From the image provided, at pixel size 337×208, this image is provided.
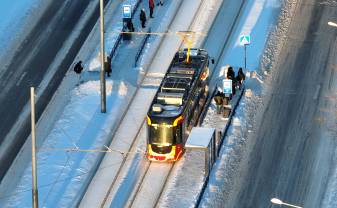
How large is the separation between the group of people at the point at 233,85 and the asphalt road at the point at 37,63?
11.2 metres

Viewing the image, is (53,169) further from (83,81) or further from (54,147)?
(83,81)

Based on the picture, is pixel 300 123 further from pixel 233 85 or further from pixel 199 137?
pixel 199 137

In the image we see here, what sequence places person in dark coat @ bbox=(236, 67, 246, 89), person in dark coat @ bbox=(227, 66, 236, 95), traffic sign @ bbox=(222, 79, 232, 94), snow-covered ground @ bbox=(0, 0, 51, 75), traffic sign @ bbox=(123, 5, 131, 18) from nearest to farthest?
traffic sign @ bbox=(222, 79, 232, 94) → person in dark coat @ bbox=(227, 66, 236, 95) → person in dark coat @ bbox=(236, 67, 246, 89) → traffic sign @ bbox=(123, 5, 131, 18) → snow-covered ground @ bbox=(0, 0, 51, 75)

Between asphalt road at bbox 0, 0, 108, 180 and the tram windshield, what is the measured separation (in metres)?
8.82

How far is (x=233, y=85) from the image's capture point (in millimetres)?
68812

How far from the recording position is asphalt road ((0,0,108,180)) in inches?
2662

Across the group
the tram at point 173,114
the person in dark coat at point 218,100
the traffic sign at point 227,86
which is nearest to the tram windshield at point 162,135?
the tram at point 173,114

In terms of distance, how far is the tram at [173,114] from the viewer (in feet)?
202

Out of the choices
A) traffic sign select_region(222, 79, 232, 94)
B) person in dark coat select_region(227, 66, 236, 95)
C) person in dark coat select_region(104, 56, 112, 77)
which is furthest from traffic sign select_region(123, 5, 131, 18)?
traffic sign select_region(222, 79, 232, 94)

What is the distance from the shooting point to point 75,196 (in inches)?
2375

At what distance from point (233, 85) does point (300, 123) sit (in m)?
5.16

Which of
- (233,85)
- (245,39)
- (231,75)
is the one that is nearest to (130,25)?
(245,39)

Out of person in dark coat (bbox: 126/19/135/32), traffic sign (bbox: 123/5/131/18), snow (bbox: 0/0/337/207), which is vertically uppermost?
traffic sign (bbox: 123/5/131/18)

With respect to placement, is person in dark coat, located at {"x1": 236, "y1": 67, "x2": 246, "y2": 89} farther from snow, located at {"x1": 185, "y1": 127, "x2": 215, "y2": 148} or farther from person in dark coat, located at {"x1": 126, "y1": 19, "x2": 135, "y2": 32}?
person in dark coat, located at {"x1": 126, "y1": 19, "x2": 135, "y2": 32}
